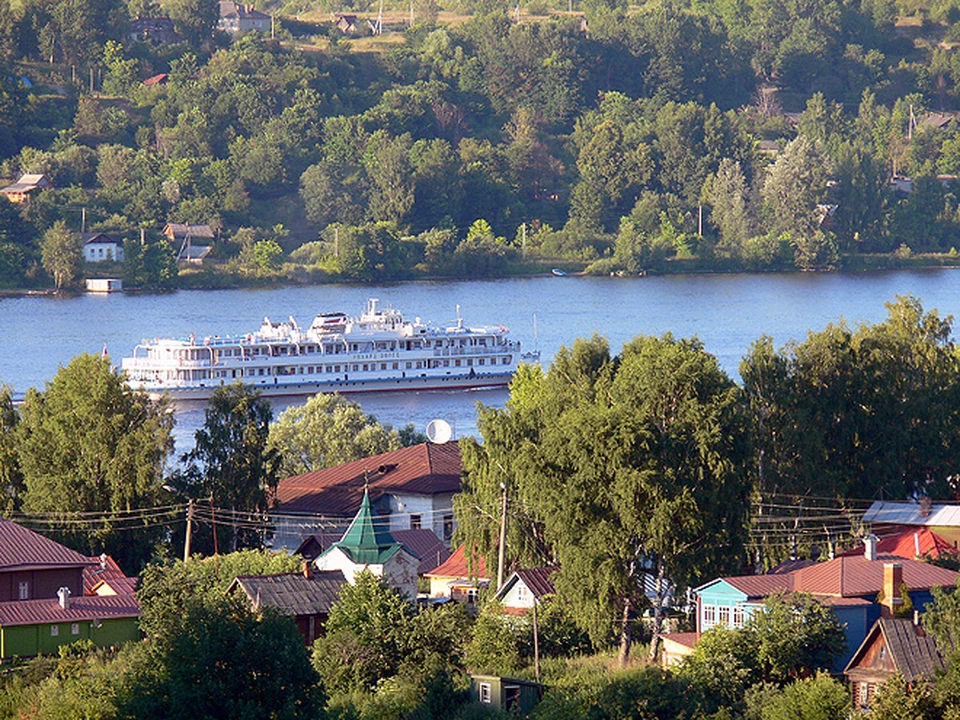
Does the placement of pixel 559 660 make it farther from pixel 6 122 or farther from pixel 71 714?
pixel 6 122

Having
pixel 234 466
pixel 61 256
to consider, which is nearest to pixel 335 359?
pixel 61 256

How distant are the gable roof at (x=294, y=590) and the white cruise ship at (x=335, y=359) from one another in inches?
1321

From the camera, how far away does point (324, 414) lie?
42.3 m

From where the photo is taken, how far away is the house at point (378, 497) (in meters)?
34.8

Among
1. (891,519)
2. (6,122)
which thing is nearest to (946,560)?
(891,519)

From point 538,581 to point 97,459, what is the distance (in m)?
8.05

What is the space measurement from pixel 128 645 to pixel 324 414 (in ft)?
54.4

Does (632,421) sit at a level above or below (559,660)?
above

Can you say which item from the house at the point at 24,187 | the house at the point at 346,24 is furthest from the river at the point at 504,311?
the house at the point at 346,24

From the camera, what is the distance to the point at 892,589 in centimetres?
2644

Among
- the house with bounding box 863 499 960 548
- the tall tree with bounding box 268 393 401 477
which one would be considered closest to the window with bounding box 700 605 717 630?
the house with bounding box 863 499 960 548

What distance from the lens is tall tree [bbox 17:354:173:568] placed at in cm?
3191

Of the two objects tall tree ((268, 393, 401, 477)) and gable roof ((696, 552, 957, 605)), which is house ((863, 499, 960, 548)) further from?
tall tree ((268, 393, 401, 477))

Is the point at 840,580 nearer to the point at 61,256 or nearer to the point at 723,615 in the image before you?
the point at 723,615
